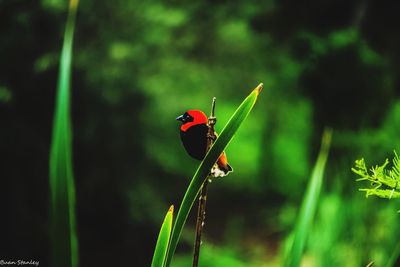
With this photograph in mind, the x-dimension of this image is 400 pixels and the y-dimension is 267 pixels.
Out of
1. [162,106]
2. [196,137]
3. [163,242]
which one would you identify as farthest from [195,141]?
[162,106]

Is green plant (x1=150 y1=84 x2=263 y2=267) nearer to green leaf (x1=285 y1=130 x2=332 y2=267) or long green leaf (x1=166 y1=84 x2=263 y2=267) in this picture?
long green leaf (x1=166 y1=84 x2=263 y2=267)

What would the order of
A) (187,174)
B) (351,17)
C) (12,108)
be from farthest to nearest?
(187,174) < (351,17) < (12,108)

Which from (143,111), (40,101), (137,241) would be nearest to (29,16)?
(40,101)

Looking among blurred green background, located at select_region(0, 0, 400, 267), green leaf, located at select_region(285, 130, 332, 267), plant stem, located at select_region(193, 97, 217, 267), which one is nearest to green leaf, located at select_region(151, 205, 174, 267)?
plant stem, located at select_region(193, 97, 217, 267)

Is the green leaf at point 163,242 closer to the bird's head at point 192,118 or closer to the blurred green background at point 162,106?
the bird's head at point 192,118

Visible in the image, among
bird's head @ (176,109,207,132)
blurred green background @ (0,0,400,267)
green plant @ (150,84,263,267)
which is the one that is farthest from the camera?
blurred green background @ (0,0,400,267)

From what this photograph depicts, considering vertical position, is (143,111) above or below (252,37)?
below

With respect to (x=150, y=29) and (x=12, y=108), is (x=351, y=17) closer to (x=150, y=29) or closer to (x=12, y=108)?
(x=150, y=29)
